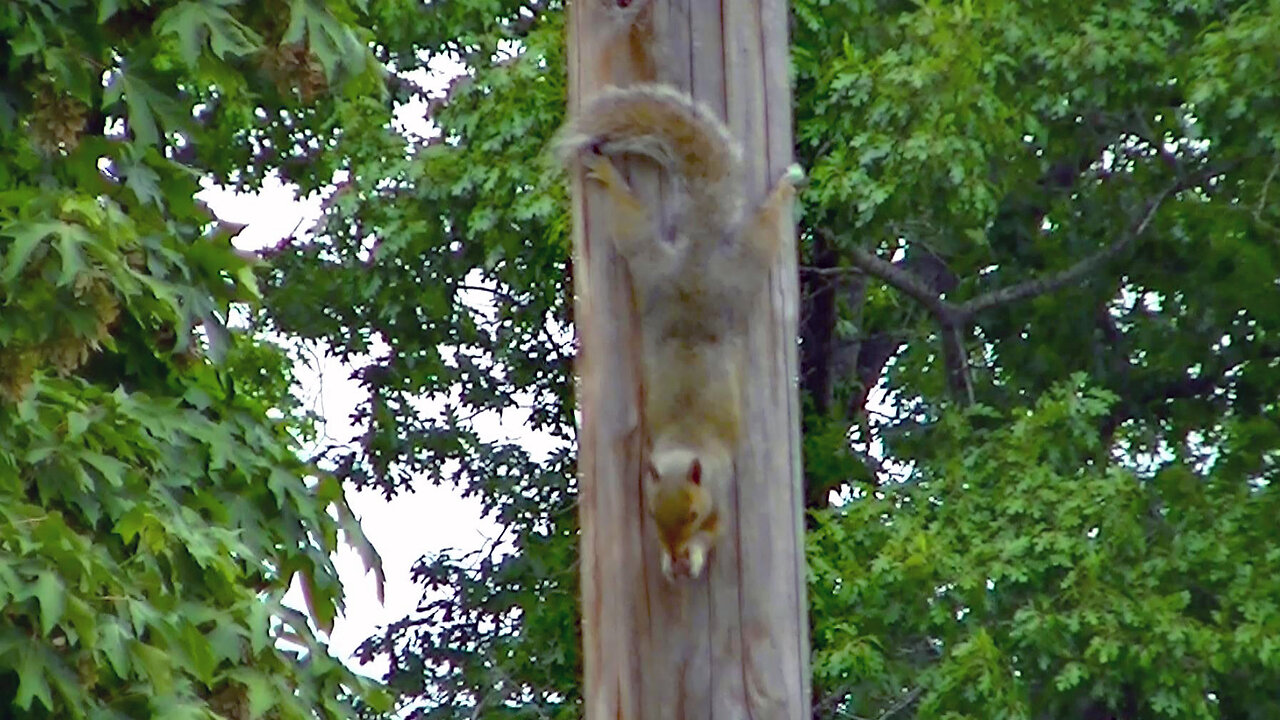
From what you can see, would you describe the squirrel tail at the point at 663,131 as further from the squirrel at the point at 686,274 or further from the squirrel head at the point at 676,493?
the squirrel head at the point at 676,493

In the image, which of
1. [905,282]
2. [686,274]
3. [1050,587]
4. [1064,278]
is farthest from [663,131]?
[1064,278]

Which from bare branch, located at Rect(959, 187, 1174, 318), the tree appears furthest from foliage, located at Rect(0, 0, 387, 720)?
bare branch, located at Rect(959, 187, 1174, 318)

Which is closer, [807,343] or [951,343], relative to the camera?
[951,343]

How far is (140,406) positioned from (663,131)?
196cm

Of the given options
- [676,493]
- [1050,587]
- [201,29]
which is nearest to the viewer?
[676,493]

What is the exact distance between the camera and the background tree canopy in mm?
3686

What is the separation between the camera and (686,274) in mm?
2133

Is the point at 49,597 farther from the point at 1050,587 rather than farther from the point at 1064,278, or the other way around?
the point at 1064,278

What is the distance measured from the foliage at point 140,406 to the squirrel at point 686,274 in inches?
59.0

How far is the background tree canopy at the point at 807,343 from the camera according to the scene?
369 centimetres

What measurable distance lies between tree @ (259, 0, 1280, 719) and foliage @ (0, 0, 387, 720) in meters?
3.19

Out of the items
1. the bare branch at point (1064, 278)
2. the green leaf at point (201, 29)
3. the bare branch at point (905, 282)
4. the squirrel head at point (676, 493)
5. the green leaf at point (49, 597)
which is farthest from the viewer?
the bare branch at point (1064, 278)

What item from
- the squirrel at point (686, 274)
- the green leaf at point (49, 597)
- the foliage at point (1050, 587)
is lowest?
the squirrel at point (686, 274)

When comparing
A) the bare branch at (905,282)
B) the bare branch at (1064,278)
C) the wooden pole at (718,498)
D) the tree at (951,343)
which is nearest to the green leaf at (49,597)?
the wooden pole at (718,498)
